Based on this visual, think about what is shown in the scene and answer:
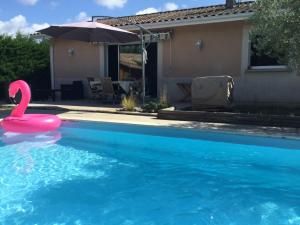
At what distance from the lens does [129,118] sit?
1119 cm

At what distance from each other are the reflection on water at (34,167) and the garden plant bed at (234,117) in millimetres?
3141

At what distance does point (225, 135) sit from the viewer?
29.2 ft

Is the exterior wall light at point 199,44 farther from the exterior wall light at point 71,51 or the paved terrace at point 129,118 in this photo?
the exterior wall light at point 71,51

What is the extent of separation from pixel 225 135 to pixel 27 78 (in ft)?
38.6

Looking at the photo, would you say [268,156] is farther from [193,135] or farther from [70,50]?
[70,50]

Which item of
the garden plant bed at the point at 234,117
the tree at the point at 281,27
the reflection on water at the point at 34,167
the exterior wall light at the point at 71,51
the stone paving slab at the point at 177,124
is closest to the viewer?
the reflection on water at the point at 34,167

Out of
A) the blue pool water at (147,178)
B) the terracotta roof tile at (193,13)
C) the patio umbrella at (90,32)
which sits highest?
the terracotta roof tile at (193,13)

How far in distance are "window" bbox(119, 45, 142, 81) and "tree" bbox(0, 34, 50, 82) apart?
4.26m

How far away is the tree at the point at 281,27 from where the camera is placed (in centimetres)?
926

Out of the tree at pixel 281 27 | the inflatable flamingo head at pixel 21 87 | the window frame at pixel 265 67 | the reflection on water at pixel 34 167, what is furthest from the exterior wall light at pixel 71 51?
the tree at pixel 281 27

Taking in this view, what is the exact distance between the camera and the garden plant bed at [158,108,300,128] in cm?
959

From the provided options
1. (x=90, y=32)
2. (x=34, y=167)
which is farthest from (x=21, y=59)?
(x=34, y=167)

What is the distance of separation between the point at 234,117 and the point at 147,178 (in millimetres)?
3995

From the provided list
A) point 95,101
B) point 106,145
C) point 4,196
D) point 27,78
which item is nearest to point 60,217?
point 4,196
